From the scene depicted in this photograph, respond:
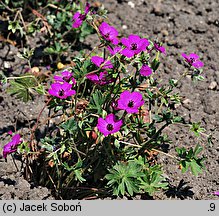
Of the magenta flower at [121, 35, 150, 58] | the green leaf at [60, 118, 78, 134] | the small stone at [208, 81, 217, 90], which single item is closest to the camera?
the magenta flower at [121, 35, 150, 58]

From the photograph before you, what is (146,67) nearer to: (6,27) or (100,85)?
(100,85)

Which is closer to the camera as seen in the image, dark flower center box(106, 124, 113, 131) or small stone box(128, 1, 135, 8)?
dark flower center box(106, 124, 113, 131)

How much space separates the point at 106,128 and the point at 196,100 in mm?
910

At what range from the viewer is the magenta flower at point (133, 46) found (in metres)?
1.64

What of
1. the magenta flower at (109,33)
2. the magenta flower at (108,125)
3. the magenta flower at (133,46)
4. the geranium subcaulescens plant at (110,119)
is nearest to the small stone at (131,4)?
the geranium subcaulescens plant at (110,119)

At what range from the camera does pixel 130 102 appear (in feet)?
5.55

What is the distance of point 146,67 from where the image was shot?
1.74m

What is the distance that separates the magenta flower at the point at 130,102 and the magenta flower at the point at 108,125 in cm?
6

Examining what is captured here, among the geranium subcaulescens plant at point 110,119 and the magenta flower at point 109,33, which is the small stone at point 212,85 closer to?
the geranium subcaulescens plant at point 110,119

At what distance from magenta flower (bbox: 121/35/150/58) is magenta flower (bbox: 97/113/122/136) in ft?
0.76

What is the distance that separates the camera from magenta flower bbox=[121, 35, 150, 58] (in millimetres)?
1643

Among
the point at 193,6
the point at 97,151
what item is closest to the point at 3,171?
the point at 97,151

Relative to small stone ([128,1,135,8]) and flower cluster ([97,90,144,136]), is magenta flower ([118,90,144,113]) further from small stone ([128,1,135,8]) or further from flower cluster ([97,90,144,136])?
small stone ([128,1,135,8])

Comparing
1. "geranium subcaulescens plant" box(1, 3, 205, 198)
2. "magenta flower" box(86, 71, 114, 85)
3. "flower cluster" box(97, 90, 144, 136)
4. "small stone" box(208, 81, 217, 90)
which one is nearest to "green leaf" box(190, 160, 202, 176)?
"geranium subcaulescens plant" box(1, 3, 205, 198)
